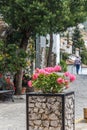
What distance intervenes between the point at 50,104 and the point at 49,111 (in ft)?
0.47

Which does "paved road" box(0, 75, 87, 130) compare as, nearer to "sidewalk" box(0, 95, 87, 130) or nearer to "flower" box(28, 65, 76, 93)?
"sidewalk" box(0, 95, 87, 130)

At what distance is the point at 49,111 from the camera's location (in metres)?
10.1

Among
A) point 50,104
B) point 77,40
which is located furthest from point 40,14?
point 77,40

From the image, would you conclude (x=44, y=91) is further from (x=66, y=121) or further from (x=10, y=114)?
(x=10, y=114)

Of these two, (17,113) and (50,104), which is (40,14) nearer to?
(17,113)

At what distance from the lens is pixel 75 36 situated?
69.4 meters

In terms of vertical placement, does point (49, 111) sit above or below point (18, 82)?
below

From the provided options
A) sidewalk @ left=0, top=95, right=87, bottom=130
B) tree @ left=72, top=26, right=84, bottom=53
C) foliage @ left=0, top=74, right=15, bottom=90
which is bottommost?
sidewalk @ left=0, top=95, right=87, bottom=130

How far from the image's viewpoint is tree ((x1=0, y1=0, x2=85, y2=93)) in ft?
63.4

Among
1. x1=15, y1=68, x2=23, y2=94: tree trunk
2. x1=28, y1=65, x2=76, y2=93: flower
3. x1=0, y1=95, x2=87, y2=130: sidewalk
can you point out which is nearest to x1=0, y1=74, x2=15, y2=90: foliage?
x1=15, y1=68, x2=23, y2=94: tree trunk

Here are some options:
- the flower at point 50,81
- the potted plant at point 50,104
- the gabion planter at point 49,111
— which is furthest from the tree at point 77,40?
the gabion planter at point 49,111

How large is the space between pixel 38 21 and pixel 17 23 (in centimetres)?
109

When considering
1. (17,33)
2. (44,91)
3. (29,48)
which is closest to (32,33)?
(17,33)

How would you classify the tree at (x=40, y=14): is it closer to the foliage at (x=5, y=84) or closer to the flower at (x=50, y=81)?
the foliage at (x=5, y=84)
